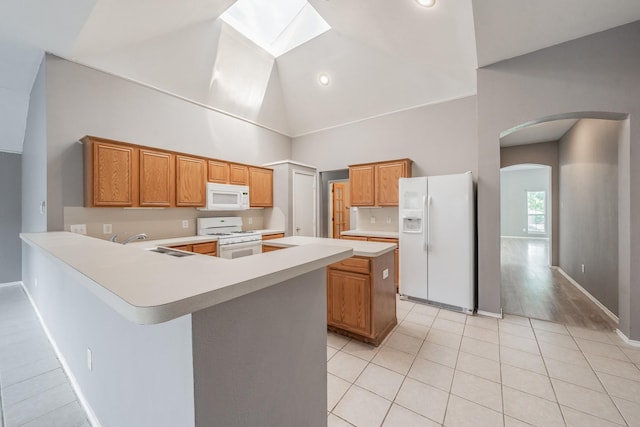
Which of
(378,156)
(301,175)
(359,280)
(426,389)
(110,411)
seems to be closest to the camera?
(110,411)

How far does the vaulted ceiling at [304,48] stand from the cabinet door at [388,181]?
1177mm

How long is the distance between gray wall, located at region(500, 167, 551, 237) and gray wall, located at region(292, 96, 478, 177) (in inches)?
286

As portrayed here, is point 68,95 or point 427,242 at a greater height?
point 68,95

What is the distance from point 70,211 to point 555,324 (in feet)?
18.7

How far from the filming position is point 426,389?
1793 mm

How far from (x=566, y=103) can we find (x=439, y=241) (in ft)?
6.42

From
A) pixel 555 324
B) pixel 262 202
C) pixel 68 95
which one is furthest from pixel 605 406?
pixel 68 95

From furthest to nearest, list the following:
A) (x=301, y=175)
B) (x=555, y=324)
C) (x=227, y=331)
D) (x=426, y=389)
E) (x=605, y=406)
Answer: (x=301, y=175)
(x=555, y=324)
(x=426, y=389)
(x=605, y=406)
(x=227, y=331)

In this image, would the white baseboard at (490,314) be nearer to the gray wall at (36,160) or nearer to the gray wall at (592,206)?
the gray wall at (592,206)

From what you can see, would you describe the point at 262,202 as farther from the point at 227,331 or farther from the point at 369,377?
the point at 227,331

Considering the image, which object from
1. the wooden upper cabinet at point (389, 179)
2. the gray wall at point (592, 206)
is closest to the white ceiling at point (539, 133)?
the gray wall at point (592, 206)

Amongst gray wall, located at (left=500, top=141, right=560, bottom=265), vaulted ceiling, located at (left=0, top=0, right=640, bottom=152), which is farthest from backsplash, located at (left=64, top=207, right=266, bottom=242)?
gray wall, located at (left=500, top=141, right=560, bottom=265)

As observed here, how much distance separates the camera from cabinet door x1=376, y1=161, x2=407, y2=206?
418 cm

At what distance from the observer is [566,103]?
8.63 ft
